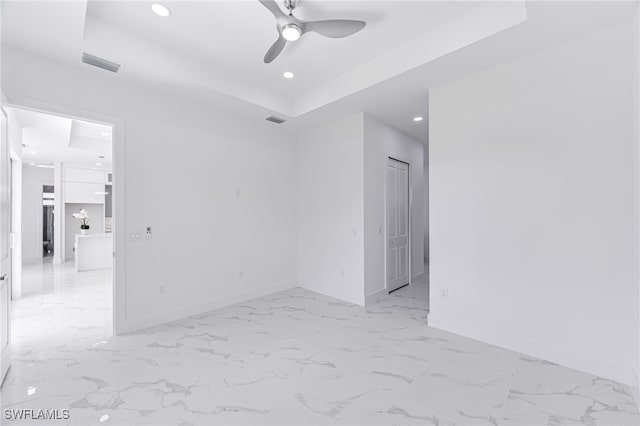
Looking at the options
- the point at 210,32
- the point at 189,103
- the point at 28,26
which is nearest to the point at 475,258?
the point at 210,32

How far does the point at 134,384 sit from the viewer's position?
233 cm

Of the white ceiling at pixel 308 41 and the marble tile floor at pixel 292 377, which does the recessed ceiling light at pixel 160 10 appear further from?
the marble tile floor at pixel 292 377

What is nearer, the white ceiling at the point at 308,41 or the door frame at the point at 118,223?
the white ceiling at the point at 308,41

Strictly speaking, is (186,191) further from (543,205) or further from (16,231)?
(543,205)

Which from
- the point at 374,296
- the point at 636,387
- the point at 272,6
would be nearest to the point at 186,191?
the point at 272,6

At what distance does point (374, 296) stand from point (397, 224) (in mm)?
1407

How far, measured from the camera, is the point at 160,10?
99.3 inches

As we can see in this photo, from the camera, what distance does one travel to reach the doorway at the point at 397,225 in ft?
16.1

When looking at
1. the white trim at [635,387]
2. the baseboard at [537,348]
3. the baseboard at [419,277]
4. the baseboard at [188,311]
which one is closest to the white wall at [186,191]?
the baseboard at [188,311]

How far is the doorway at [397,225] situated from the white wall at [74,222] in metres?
9.27

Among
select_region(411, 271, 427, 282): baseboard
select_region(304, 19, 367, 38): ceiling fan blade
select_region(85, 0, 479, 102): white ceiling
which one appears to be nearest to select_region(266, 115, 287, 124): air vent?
select_region(85, 0, 479, 102): white ceiling

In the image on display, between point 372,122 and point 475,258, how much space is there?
2.49 metres

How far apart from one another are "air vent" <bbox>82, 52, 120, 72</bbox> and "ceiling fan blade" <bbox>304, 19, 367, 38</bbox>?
2089mm

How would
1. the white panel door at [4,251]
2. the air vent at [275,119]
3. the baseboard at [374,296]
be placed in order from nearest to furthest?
the white panel door at [4,251] → the baseboard at [374,296] → the air vent at [275,119]
